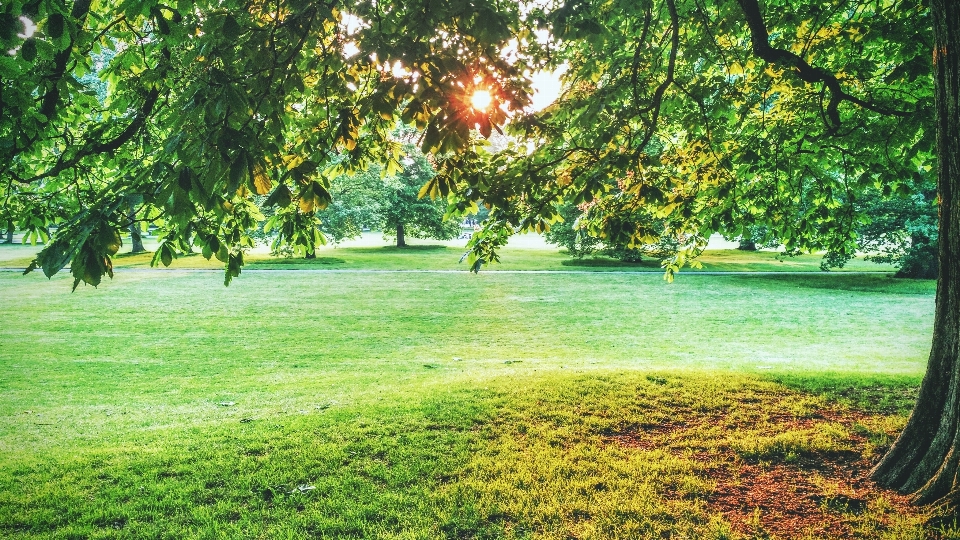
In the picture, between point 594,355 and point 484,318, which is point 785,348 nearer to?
point 594,355

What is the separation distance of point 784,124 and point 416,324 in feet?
37.6

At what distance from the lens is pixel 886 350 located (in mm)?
12633

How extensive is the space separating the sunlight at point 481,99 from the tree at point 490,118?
116 millimetres

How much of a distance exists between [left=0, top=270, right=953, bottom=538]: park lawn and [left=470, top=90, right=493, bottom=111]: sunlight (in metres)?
3.46

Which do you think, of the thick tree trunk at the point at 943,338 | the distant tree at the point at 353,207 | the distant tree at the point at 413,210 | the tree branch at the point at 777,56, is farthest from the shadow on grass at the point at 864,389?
the distant tree at the point at 413,210

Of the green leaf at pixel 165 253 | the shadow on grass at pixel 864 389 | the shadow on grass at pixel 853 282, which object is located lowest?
the shadow on grass at pixel 864 389

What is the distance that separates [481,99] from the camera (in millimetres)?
4289

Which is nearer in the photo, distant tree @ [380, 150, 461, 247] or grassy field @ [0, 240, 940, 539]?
grassy field @ [0, 240, 940, 539]

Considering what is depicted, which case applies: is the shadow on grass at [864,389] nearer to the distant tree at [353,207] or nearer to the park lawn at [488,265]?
the park lawn at [488,265]

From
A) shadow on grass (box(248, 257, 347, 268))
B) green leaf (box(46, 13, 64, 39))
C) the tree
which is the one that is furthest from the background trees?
green leaf (box(46, 13, 64, 39))

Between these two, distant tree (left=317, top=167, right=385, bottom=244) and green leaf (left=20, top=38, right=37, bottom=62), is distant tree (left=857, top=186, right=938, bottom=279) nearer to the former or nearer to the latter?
green leaf (left=20, top=38, right=37, bottom=62)

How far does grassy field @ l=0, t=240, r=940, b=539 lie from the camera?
14.3ft

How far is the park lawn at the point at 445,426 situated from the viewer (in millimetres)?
4375

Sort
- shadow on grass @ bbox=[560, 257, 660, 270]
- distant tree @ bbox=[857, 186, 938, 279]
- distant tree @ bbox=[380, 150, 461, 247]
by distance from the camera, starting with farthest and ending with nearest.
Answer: distant tree @ bbox=[380, 150, 461, 247] < shadow on grass @ bbox=[560, 257, 660, 270] < distant tree @ bbox=[857, 186, 938, 279]
